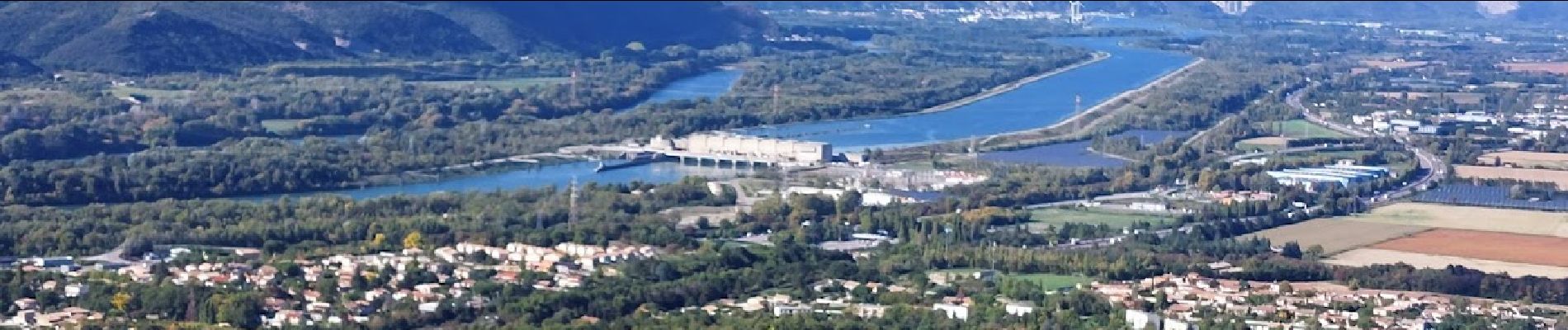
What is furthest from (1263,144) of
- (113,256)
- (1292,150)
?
(113,256)

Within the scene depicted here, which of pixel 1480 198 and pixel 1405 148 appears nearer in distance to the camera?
pixel 1480 198

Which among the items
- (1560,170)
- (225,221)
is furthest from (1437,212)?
(225,221)

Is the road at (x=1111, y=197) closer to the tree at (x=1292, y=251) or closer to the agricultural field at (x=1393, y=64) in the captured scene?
the tree at (x=1292, y=251)

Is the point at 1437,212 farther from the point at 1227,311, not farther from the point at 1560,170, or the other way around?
the point at 1227,311

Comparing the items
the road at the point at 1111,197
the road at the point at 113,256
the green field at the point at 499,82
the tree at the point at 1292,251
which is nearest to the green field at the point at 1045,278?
the tree at the point at 1292,251

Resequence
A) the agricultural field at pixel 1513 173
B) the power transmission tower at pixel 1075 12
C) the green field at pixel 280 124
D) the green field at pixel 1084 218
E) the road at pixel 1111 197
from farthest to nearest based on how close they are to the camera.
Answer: the power transmission tower at pixel 1075 12, the green field at pixel 280 124, the agricultural field at pixel 1513 173, the road at pixel 1111 197, the green field at pixel 1084 218

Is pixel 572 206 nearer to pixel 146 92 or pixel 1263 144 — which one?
pixel 1263 144
